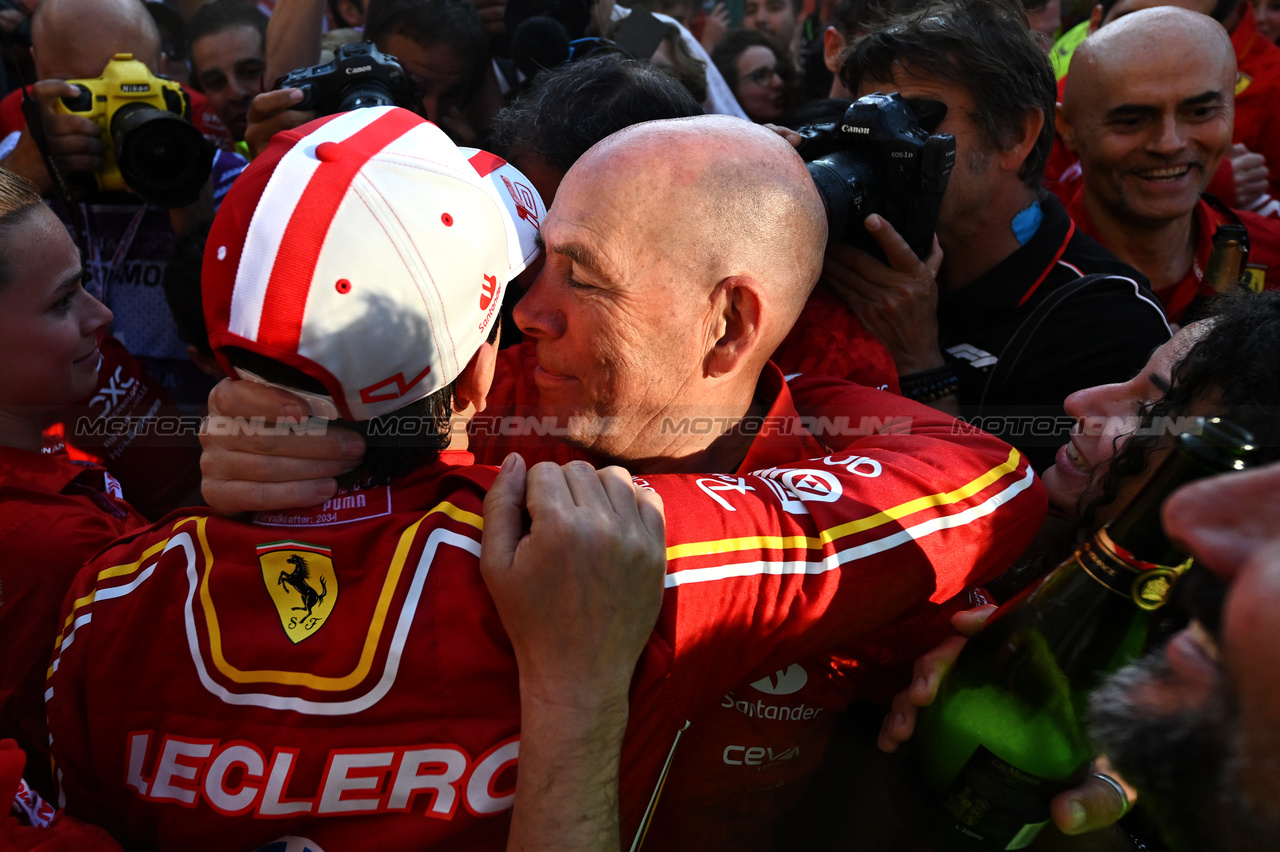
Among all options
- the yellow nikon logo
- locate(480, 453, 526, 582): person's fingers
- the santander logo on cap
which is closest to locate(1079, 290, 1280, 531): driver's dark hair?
locate(480, 453, 526, 582): person's fingers

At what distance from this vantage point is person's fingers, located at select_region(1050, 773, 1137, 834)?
1.19m

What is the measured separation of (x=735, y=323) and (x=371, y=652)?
2.89ft

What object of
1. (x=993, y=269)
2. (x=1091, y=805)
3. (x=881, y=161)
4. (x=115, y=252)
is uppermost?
(x=881, y=161)

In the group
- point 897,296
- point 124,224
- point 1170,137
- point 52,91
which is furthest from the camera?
Answer: point 124,224

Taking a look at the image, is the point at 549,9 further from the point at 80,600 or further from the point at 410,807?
the point at 410,807

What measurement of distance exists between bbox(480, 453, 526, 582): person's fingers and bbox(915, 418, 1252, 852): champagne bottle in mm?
775

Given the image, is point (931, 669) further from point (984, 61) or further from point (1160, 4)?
point (1160, 4)

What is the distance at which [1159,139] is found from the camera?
2.84 meters

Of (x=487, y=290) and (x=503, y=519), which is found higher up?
(x=487, y=290)

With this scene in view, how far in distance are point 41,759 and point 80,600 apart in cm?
44

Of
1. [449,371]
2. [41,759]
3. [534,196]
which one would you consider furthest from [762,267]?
[41,759]

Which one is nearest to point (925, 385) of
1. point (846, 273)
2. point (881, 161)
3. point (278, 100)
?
point (846, 273)

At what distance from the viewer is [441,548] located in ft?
3.78

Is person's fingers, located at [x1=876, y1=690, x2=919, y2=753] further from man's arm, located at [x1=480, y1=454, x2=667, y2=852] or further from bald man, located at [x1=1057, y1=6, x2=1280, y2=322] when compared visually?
bald man, located at [x1=1057, y1=6, x2=1280, y2=322]
